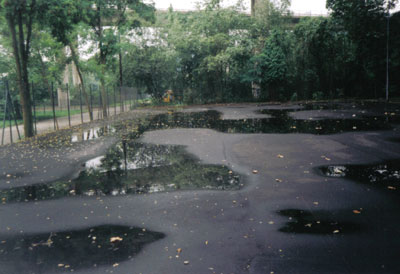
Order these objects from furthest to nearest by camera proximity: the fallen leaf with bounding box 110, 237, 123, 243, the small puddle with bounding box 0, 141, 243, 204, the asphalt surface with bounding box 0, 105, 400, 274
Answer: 1. the small puddle with bounding box 0, 141, 243, 204
2. the fallen leaf with bounding box 110, 237, 123, 243
3. the asphalt surface with bounding box 0, 105, 400, 274

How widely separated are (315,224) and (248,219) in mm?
901

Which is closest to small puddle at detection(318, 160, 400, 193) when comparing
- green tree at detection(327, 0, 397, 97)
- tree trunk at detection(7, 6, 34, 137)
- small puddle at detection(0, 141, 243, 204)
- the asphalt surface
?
the asphalt surface

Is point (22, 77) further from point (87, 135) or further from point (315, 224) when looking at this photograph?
point (315, 224)

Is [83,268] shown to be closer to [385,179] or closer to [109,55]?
[385,179]

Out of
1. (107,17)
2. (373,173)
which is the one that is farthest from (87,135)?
(107,17)

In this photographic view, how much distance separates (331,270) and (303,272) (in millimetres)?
293

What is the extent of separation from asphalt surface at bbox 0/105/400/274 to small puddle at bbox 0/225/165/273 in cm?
3

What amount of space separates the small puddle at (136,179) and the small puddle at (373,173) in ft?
6.59

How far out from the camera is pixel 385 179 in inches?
250

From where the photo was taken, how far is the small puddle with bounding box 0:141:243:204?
6.29 meters

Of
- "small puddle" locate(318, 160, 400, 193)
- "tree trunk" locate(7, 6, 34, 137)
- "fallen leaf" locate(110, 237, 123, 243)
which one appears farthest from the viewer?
"tree trunk" locate(7, 6, 34, 137)

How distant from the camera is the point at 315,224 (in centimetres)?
459

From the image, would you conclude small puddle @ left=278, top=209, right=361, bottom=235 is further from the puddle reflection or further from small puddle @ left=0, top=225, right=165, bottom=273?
the puddle reflection

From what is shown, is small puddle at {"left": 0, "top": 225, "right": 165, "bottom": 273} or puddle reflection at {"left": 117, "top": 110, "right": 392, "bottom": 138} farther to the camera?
puddle reflection at {"left": 117, "top": 110, "right": 392, "bottom": 138}
